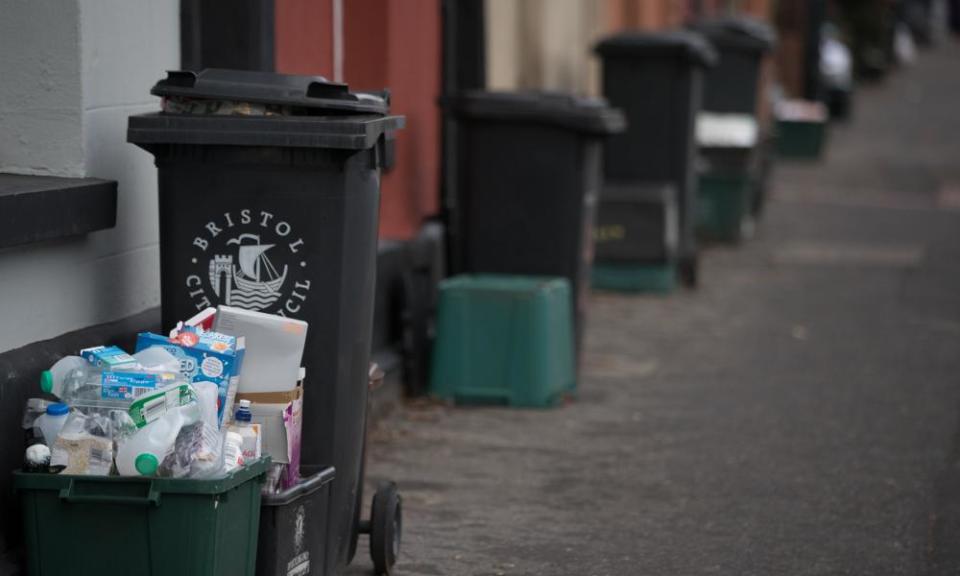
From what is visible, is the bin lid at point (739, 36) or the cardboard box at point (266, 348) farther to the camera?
the bin lid at point (739, 36)

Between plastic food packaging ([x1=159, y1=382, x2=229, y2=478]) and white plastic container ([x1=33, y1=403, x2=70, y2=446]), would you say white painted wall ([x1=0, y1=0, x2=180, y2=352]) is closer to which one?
white plastic container ([x1=33, y1=403, x2=70, y2=446])

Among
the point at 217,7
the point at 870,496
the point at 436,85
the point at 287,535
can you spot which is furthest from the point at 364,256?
Result: the point at 436,85

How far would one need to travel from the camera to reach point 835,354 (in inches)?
378

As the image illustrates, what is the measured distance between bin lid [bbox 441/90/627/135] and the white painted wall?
307cm

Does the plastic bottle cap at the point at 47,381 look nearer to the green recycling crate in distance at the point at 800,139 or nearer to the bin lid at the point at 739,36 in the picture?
the bin lid at the point at 739,36

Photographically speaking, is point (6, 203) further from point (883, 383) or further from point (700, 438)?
point (883, 383)

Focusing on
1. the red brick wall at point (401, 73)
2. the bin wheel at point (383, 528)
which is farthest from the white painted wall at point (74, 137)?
the red brick wall at point (401, 73)

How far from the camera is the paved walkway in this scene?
18.8ft

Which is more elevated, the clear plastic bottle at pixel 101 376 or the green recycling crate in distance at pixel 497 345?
the clear plastic bottle at pixel 101 376

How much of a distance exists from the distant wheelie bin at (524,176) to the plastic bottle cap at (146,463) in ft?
14.9

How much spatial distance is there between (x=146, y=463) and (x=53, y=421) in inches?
14.4

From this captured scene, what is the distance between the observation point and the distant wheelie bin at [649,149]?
11.5m

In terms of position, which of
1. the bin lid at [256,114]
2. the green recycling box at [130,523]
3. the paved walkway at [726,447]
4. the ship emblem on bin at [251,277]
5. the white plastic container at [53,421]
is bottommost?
the paved walkway at [726,447]

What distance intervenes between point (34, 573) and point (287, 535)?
0.69 metres
